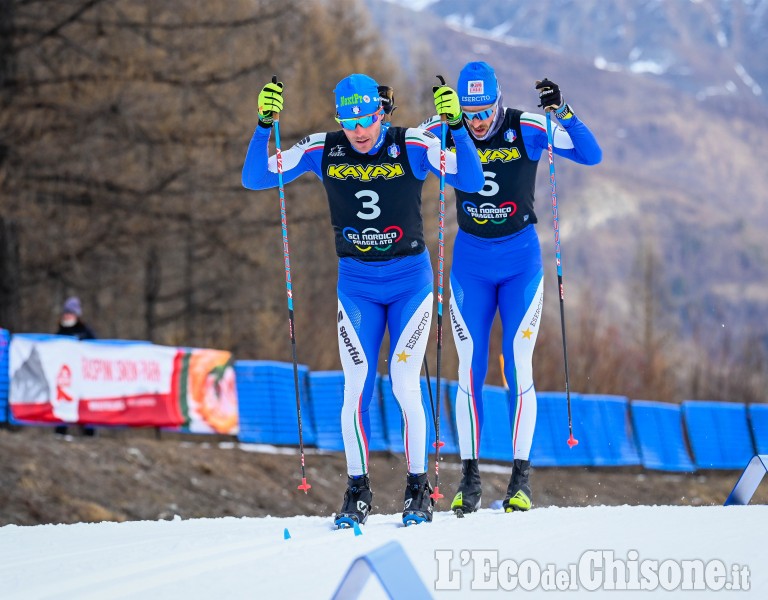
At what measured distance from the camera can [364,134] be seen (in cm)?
693

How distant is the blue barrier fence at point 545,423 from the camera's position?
1812 centimetres

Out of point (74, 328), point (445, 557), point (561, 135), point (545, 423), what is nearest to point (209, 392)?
point (74, 328)

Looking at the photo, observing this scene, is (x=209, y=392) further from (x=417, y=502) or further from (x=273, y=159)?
(x=417, y=502)

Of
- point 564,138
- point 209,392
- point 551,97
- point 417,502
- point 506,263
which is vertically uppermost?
point 551,97

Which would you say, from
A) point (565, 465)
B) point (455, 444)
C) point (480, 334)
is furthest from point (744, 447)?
point (480, 334)

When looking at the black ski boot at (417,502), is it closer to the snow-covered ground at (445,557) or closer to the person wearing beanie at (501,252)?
the snow-covered ground at (445,557)

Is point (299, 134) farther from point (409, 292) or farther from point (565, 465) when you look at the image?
point (409, 292)

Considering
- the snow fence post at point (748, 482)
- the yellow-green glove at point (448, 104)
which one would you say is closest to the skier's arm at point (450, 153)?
the yellow-green glove at point (448, 104)

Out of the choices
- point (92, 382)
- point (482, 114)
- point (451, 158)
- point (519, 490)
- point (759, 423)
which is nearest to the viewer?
point (451, 158)

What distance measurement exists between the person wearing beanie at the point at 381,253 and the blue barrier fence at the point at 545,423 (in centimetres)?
906

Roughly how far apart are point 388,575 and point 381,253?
3.53 m

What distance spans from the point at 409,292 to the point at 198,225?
13.0 m

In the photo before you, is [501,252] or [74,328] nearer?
[501,252]

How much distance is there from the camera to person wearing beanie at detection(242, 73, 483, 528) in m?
7.05
